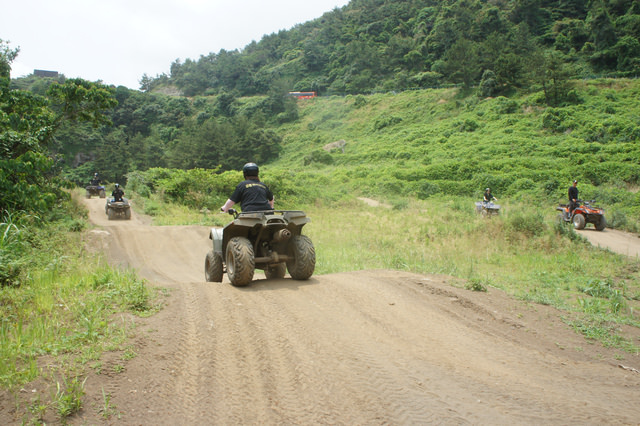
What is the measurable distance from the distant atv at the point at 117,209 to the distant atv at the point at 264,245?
16.5 metres

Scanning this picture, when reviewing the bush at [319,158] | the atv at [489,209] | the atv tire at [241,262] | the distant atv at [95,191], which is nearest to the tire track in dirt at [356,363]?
the atv tire at [241,262]

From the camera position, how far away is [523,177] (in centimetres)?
3091

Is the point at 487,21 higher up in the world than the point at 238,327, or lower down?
higher up

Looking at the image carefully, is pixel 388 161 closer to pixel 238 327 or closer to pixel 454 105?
pixel 454 105

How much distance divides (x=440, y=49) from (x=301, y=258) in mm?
82548

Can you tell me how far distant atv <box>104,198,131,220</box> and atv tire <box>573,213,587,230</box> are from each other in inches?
816

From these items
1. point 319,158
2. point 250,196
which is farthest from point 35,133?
point 319,158

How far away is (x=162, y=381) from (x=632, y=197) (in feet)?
87.6

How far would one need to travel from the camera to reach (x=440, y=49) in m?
80.1

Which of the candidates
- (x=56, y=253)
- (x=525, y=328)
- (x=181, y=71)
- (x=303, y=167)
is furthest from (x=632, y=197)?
(x=181, y=71)

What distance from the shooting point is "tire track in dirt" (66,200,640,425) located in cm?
329

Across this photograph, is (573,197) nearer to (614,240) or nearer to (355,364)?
(614,240)

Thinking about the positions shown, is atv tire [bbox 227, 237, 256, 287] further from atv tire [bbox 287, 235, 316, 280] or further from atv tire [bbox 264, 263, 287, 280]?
atv tire [bbox 264, 263, 287, 280]

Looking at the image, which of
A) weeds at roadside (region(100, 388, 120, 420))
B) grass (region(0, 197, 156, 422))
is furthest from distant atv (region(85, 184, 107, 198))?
weeds at roadside (region(100, 388, 120, 420))
